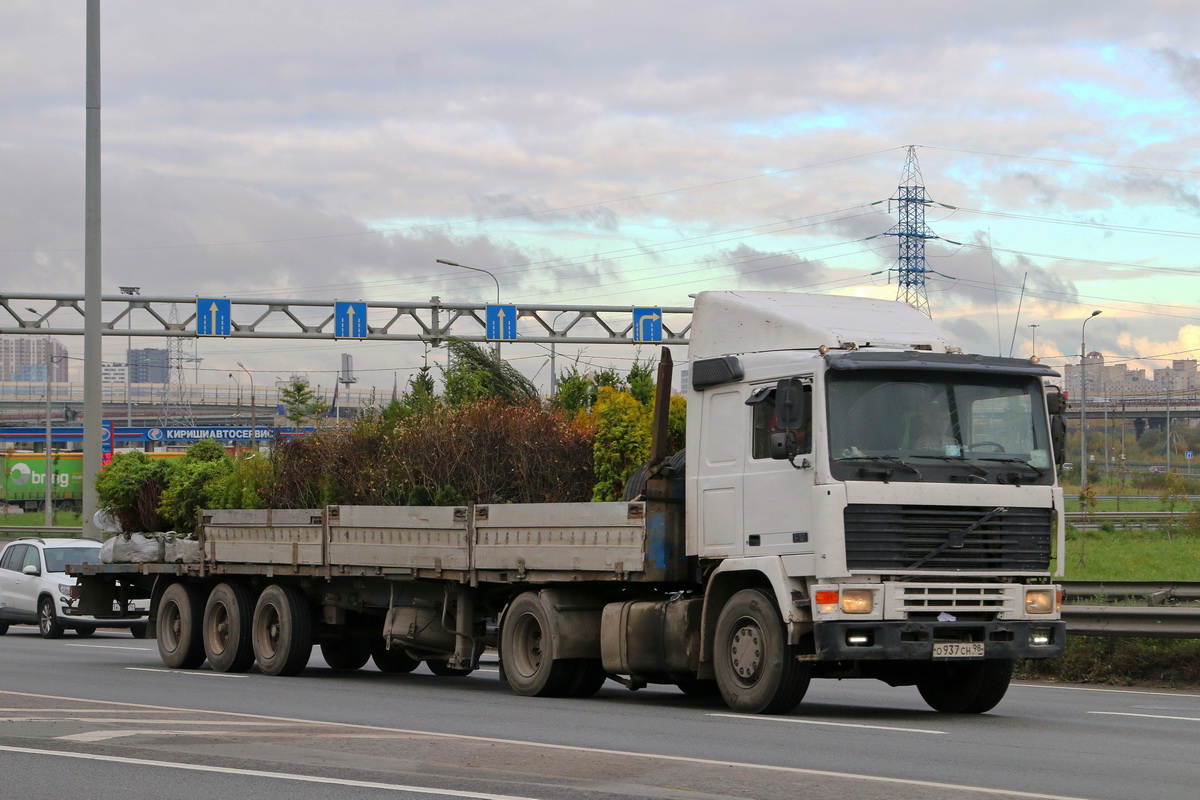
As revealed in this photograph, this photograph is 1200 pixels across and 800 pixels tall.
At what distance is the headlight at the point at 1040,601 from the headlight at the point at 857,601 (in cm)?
137

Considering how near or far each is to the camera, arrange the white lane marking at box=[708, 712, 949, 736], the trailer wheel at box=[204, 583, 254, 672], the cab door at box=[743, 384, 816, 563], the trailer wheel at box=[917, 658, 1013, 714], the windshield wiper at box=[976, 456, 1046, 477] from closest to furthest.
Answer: the white lane marking at box=[708, 712, 949, 736], the cab door at box=[743, 384, 816, 563], the windshield wiper at box=[976, 456, 1046, 477], the trailer wheel at box=[917, 658, 1013, 714], the trailer wheel at box=[204, 583, 254, 672]

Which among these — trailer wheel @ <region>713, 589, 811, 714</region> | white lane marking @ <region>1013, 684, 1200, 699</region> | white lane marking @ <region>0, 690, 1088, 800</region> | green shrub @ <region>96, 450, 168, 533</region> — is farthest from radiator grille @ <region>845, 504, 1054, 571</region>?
green shrub @ <region>96, 450, 168, 533</region>

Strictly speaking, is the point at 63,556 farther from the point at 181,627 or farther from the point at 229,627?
the point at 229,627

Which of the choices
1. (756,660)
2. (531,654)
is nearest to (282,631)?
(531,654)

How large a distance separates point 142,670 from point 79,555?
9301mm

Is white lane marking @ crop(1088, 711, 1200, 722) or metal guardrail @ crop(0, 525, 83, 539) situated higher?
metal guardrail @ crop(0, 525, 83, 539)

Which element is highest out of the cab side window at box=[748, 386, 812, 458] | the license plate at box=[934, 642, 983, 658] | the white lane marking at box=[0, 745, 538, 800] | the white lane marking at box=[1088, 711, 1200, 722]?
the cab side window at box=[748, 386, 812, 458]

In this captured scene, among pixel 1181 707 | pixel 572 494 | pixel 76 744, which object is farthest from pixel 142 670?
pixel 1181 707

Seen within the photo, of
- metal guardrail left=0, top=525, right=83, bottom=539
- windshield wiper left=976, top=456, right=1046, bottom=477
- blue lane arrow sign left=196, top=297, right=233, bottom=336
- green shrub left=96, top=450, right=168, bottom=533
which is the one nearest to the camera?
windshield wiper left=976, top=456, right=1046, bottom=477

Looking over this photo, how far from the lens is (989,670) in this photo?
1227 cm

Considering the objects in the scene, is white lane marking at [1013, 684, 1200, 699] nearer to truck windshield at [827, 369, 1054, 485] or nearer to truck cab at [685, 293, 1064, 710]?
truck cab at [685, 293, 1064, 710]

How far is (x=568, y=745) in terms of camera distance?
997 centimetres

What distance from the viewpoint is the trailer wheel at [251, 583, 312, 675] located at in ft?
55.1

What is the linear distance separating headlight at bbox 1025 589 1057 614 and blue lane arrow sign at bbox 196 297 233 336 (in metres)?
33.3
